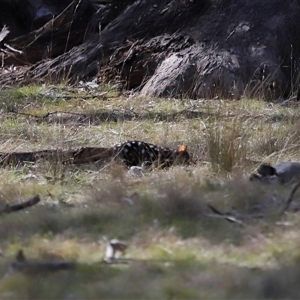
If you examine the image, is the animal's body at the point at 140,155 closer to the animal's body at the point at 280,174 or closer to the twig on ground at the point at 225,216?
the animal's body at the point at 280,174

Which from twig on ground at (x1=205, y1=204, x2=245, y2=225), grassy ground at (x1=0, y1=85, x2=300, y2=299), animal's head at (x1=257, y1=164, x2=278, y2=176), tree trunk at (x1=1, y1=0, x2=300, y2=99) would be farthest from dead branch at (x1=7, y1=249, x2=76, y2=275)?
tree trunk at (x1=1, y1=0, x2=300, y2=99)

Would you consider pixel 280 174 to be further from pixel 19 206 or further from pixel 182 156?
pixel 19 206

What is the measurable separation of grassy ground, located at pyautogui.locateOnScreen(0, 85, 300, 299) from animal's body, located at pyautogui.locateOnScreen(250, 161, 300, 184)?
155 mm

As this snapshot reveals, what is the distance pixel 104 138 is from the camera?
686 cm

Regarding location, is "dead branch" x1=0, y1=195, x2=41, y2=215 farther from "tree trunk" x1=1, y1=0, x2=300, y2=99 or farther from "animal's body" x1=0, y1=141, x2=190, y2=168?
"tree trunk" x1=1, y1=0, x2=300, y2=99

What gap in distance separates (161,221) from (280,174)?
1.15 metres

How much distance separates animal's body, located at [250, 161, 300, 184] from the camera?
4.32 metres

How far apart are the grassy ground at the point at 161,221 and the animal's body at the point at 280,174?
155mm

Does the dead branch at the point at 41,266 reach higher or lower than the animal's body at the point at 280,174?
higher

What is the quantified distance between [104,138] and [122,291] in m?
4.25

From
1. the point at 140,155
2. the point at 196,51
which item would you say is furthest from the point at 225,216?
the point at 196,51

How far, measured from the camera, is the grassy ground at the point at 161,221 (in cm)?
273

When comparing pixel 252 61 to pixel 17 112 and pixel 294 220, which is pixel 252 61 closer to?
pixel 17 112

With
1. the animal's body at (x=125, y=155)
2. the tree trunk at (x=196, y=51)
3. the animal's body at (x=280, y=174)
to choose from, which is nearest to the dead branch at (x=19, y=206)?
the animal's body at (x=280, y=174)
